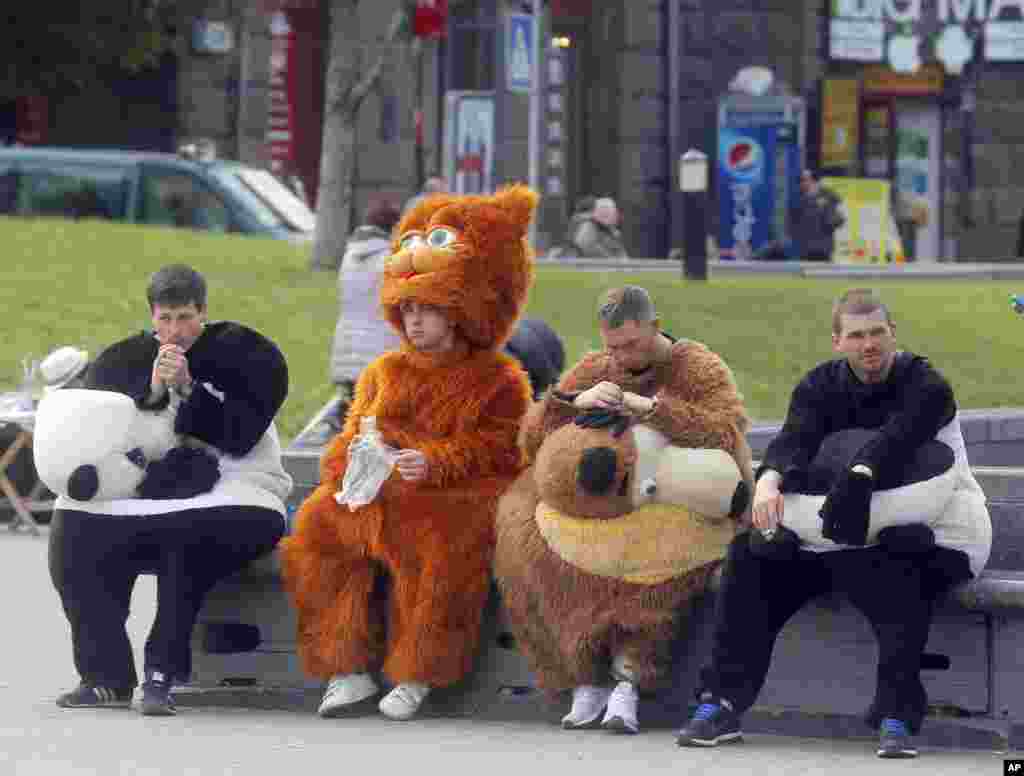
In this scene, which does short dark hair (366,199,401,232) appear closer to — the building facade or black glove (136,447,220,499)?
black glove (136,447,220,499)

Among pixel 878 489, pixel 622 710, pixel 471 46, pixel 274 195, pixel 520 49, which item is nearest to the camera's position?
pixel 878 489

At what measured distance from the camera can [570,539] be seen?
26.4ft

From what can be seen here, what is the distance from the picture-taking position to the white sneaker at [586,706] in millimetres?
8078

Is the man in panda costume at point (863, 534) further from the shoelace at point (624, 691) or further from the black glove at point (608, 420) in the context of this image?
the black glove at point (608, 420)

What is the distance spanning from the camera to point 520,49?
25.5 m

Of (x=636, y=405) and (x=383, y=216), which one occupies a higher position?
(x=383, y=216)

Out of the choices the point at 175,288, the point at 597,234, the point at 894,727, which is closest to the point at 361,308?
the point at 175,288

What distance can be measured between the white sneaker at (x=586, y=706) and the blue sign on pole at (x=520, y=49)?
57.8ft

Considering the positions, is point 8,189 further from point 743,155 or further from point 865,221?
point 865,221

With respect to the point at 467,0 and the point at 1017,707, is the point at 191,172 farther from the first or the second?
the point at 1017,707

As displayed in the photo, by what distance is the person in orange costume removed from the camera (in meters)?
8.33

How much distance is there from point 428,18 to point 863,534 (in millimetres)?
21080

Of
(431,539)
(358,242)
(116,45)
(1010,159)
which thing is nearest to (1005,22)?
(1010,159)

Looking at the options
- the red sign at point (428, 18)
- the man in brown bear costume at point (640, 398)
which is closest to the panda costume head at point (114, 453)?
the man in brown bear costume at point (640, 398)
